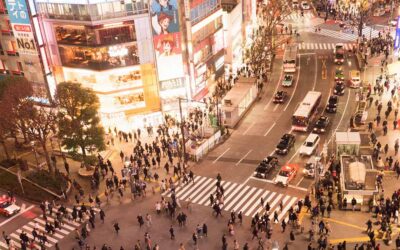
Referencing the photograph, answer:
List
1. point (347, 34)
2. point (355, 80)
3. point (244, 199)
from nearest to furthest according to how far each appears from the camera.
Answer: point (244, 199) → point (355, 80) → point (347, 34)

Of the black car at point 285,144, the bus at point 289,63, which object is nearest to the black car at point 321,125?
the black car at point 285,144

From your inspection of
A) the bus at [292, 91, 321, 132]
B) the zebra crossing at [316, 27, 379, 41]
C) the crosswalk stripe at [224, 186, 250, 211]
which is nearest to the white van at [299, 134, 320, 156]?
the bus at [292, 91, 321, 132]

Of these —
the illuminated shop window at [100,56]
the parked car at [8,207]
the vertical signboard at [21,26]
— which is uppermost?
the vertical signboard at [21,26]

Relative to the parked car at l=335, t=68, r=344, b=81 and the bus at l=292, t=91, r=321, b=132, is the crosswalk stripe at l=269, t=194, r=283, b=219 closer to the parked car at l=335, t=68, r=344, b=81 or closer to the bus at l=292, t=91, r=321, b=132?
the bus at l=292, t=91, r=321, b=132

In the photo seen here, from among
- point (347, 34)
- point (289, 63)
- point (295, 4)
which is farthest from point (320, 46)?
point (295, 4)

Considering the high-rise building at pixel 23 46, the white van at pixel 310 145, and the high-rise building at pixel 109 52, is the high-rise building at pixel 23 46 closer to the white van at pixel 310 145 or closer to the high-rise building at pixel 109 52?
the high-rise building at pixel 109 52

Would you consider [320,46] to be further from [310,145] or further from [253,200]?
[253,200]
